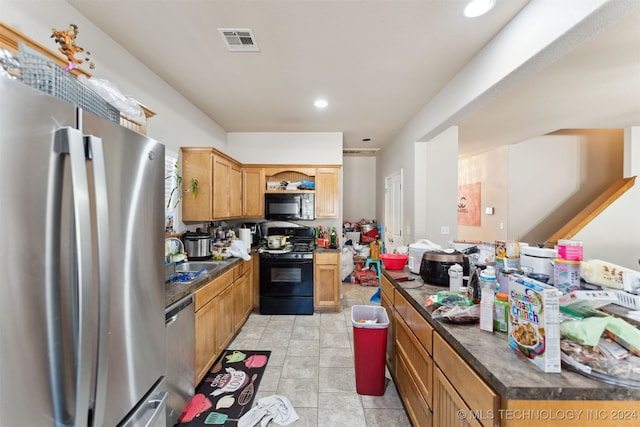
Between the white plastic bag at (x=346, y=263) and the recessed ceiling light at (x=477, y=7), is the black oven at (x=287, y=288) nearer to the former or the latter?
the white plastic bag at (x=346, y=263)

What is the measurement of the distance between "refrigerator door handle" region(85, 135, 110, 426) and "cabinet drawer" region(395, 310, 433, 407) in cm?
144

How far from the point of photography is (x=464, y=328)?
1.21 m

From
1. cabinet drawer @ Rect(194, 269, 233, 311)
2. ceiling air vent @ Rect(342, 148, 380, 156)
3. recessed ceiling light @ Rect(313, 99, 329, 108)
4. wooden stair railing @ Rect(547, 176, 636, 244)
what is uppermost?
ceiling air vent @ Rect(342, 148, 380, 156)

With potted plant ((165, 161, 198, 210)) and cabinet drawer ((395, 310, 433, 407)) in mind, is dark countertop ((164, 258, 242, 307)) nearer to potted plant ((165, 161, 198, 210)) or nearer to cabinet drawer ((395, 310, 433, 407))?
potted plant ((165, 161, 198, 210))

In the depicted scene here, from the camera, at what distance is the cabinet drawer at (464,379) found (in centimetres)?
89

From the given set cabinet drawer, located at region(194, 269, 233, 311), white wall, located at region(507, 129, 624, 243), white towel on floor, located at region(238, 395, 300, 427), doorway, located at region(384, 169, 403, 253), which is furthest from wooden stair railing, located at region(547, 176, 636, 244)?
cabinet drawer, located at region(194, 269, 233, 311)

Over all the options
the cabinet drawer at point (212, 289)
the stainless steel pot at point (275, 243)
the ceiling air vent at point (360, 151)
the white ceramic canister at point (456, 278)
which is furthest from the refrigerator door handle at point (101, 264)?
the ceiling air vent at point (360, 151)

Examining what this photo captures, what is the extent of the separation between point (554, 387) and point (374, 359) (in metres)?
1.31

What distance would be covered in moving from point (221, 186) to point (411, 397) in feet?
9.32

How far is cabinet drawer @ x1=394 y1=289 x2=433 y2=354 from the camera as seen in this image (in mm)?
1389

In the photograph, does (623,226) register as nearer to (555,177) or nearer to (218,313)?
(555,177)

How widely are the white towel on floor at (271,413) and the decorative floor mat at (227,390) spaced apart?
7 cm

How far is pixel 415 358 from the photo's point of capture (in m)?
1.60

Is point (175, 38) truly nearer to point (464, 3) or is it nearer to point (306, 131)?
point (464, 3)
